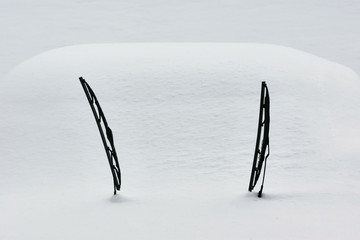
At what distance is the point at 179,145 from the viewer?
450cm

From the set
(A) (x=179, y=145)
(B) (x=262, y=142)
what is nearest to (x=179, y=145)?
(A) (x=179, y=145)

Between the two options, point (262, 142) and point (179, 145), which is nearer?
point (262, 142)

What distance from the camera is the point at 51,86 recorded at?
5504 mm

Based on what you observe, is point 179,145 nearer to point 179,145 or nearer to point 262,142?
Result: point 179,145

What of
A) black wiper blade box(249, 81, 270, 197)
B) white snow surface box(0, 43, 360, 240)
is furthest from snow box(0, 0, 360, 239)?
black wiper blade box(249, 81, 270, 197)

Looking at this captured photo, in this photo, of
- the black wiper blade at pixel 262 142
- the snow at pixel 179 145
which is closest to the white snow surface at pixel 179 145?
the snow at pixel 179 145

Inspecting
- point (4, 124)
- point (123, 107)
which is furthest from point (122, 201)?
point (4, 124)

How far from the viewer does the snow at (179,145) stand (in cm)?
347

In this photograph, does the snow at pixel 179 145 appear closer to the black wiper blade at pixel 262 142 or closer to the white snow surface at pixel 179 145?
the white snow surface at pixel 179 145

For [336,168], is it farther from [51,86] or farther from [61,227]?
[51,86]

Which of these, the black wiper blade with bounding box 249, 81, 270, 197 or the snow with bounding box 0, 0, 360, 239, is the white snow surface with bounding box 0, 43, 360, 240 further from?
the black wiper blade with bounding box 249, 81, 270, 197

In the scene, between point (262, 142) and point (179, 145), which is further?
point (179, 145)

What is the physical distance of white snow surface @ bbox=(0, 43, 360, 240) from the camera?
347cm

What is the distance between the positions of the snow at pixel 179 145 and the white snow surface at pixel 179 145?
0.01 meters
